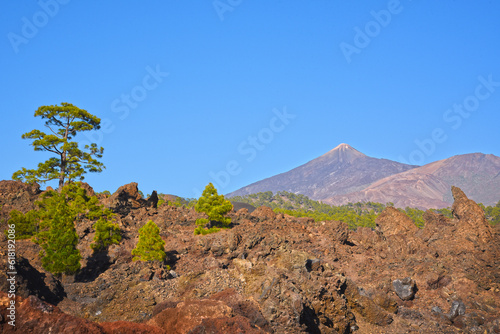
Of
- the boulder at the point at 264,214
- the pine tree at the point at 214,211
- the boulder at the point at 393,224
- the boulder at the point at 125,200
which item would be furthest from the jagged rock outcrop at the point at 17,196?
the boulder at the point at 393,224

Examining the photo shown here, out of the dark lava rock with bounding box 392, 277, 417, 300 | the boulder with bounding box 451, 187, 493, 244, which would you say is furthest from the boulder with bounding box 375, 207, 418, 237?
the dark lava rock with bounding box 392, 277, 417, 300

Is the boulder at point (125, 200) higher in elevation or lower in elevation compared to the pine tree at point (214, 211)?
higher

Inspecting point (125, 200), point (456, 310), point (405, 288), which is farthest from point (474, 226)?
point (125, 200)

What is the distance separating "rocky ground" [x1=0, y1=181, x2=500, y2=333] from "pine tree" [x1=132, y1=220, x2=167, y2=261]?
1.39m

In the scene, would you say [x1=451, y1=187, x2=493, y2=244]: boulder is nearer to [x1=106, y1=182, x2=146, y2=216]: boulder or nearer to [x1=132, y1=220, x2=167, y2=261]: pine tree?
[x1=132, y1=220, x2=167, y2=261]: pine tree

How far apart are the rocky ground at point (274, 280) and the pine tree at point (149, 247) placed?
1.39 m

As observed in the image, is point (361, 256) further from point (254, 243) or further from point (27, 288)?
point (27, 288)

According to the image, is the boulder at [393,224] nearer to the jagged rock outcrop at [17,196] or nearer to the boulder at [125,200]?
the boulder at [125,200]

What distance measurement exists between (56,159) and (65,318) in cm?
4396

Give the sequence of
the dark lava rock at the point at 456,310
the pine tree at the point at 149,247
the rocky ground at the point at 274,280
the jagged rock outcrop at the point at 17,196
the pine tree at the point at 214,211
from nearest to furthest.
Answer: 1. the rocky ground at the point at 274,280
2. the dark lava rock at the point at 456,310
3. the pine tree at the point at 149,247
4. the jagged rock outcrop at the point at 17,196
5. the pine tree at the point at 214,211

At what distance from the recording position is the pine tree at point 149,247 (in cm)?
3784

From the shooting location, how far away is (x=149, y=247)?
38.6 meters

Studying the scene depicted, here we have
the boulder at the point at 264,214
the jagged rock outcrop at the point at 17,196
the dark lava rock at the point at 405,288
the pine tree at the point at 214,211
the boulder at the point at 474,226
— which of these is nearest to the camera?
the dark lava rock at the point at 405,288

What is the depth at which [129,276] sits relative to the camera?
32.5m
